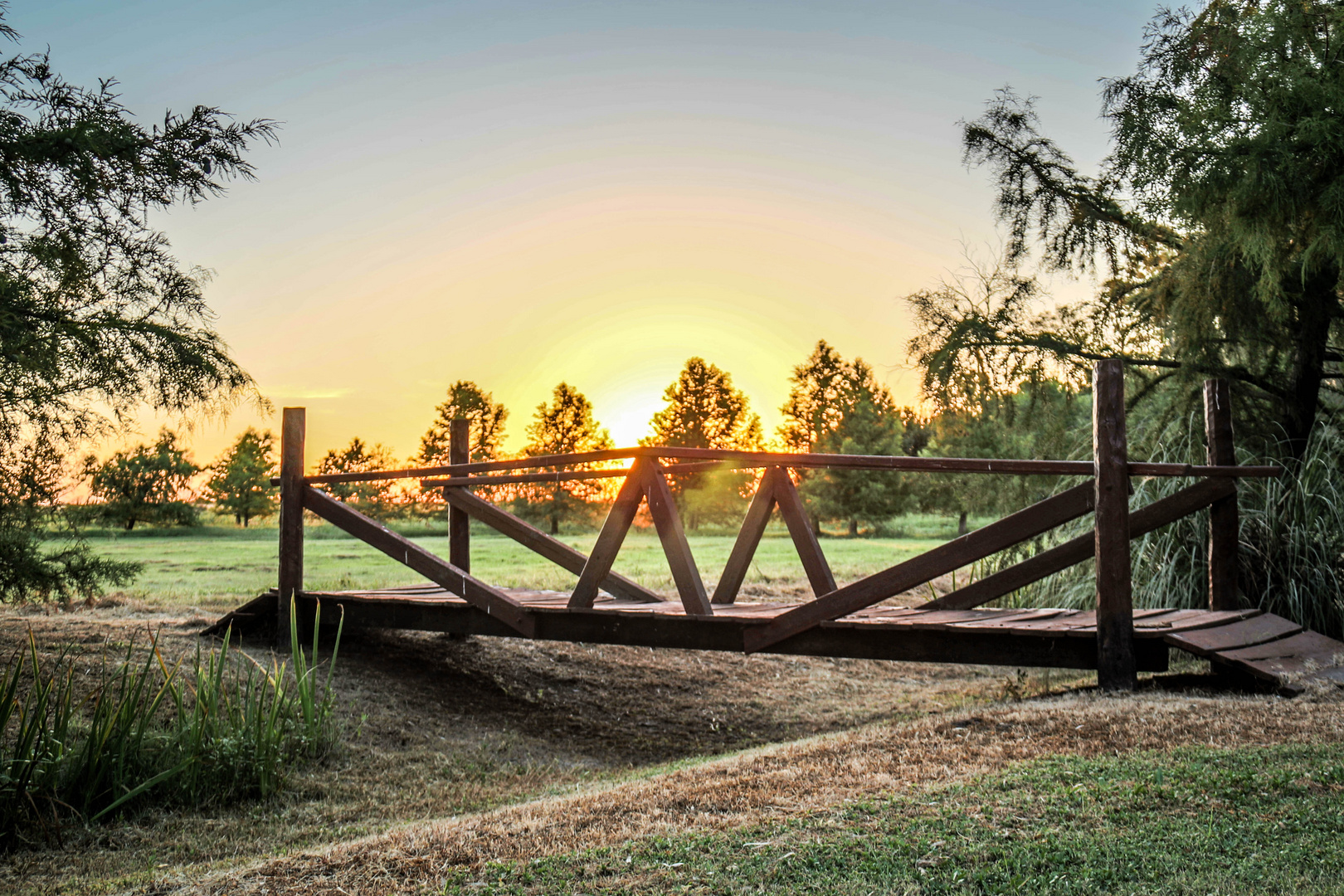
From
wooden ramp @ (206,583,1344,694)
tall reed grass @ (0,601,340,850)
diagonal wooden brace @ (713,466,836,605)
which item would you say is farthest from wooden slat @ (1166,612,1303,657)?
tall reed grass @ (0,601,340,850)

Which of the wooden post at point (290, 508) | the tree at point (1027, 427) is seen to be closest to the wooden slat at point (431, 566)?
the wooden post at point (290, 508)

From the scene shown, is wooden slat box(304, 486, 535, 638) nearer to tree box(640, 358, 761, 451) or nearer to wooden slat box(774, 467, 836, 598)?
wooden slat box(774, 467, 836, 598)

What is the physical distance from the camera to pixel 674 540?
609 centimetres

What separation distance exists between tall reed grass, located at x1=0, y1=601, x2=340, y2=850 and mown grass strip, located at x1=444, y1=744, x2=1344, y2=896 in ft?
7.87

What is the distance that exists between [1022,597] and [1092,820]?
6.16m

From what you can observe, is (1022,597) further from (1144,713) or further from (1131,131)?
(1144,713)

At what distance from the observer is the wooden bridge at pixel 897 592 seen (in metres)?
5.37

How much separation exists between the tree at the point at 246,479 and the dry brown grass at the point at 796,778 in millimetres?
15743

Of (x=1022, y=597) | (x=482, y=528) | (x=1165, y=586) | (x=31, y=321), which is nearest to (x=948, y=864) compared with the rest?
(x=1165, y=586)

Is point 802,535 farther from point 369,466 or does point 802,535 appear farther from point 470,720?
point 369,466

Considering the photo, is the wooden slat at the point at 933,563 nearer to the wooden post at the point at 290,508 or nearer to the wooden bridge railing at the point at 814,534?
the wooden bridge railing at the point at 814,534

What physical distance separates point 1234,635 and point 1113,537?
3.24ft

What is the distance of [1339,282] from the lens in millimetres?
7484

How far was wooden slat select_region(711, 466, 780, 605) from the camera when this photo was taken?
6.60m
